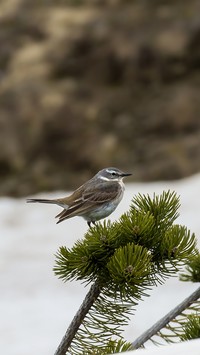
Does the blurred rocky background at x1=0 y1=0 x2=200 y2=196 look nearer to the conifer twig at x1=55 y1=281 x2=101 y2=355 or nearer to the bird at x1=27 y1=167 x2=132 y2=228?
the bird at x1=27 y1=167 x2=132 y2=228

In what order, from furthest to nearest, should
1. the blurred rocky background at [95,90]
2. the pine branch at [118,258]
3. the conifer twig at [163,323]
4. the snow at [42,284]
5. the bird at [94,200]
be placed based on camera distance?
the blurred rocky background at [95,90] → the snow at [42,284] → the bird at [94,200] → the conifer twig at [163,323] → the pine branch at [118,258]

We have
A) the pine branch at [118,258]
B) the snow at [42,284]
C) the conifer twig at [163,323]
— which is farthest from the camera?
the snow at [42,284]

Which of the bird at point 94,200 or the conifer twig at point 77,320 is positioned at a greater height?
the bird at point 94,200

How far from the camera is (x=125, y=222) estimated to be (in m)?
3.36

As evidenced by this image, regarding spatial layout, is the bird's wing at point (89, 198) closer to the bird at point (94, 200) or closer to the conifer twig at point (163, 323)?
the bird at point (94, 200)

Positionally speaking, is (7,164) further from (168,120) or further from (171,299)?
(171,299)

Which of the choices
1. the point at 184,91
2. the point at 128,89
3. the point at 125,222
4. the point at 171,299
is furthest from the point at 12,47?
the point at 125,222

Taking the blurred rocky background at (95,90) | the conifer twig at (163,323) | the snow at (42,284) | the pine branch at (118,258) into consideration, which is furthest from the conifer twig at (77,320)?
the blurred rocky background at (95,90)


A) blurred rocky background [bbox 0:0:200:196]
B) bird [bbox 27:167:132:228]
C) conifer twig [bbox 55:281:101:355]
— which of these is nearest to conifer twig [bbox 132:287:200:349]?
conifer twig [bbox 55:281:101:355]

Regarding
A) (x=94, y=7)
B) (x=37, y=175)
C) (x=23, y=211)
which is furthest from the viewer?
(x=94, y=7)

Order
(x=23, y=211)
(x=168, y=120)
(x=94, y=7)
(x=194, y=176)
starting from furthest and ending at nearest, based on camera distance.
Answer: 1. (x=94, y=7)
2. (x=168, y=120)
3. (x=194, y=176)
4. (x=23, y=211)

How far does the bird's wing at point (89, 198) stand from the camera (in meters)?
5.33

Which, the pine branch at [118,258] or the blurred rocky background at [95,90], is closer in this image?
the pine branch at [118,258]

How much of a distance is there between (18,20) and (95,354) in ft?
58.0
